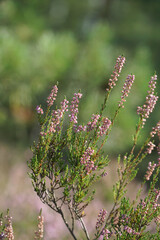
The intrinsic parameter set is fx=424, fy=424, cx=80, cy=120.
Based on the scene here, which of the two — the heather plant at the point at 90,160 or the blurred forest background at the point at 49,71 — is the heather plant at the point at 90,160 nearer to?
the heather plant at the point at 90,160

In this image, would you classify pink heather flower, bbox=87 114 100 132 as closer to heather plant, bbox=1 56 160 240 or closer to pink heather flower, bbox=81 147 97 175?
heather plant, bbox=1 56 160 240

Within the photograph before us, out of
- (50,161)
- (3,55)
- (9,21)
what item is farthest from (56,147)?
(9,21)

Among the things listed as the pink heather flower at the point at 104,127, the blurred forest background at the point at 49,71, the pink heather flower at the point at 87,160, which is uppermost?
the blurred forest background at the point at 49,71

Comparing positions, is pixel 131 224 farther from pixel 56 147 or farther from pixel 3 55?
pixel 3 55

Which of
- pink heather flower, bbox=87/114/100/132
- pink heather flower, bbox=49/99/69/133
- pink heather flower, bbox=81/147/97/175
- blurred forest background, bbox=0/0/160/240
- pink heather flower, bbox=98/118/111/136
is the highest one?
blurred forest background, bbox=0/0/160/240

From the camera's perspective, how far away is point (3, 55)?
38.2ft

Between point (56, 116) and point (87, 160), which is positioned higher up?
point (56, 116)

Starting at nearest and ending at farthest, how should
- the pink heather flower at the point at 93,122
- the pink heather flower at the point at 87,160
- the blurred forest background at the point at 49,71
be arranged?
the pink heather flower at the point at 87,160, the pink heather flower at the point at 93,122, the blurred forest background at the point at 49,71

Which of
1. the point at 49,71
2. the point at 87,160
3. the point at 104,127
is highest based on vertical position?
the point at 49,71

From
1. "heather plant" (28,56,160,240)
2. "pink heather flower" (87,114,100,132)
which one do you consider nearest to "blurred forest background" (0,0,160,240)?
"heather plant" (28,56,160,240)

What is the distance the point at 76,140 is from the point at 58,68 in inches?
419

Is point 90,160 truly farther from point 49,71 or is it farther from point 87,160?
point 49,71

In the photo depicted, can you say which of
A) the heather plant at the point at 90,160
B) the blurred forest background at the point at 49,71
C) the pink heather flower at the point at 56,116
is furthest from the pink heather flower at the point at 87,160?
the blurred forest background at the point at 49,71

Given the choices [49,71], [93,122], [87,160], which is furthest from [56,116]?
[49,71]
